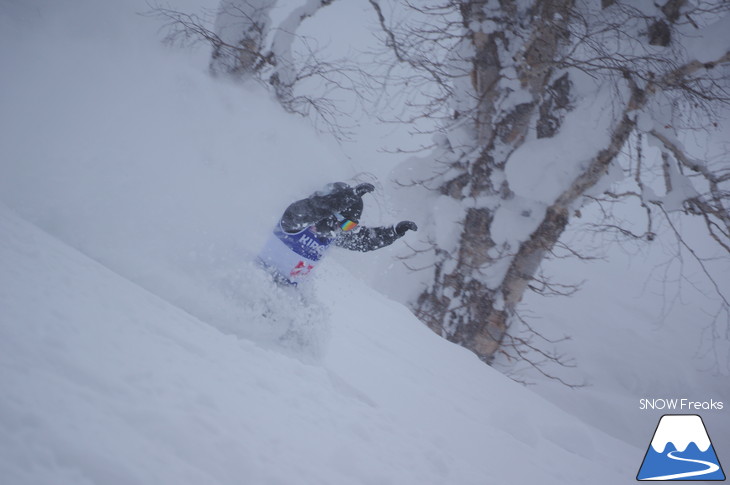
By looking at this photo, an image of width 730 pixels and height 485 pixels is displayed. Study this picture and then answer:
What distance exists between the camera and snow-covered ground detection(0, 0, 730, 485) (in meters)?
Result: 1.12

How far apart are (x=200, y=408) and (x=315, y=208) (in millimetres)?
1697

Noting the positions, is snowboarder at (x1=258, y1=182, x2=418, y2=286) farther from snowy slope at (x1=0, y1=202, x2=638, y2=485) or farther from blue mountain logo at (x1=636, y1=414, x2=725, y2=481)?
blue mountain logo at (x1=636, y1=414, x2=725, y2=481)

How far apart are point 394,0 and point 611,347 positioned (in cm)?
890

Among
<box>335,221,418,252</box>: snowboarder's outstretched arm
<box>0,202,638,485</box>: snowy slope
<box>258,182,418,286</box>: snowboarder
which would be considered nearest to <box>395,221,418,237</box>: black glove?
<box>335,221,418,252</box>: snowboarder's outstretched arm

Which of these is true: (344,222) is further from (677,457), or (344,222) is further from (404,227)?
(677,457)

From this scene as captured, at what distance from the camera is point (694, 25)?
12.9ft

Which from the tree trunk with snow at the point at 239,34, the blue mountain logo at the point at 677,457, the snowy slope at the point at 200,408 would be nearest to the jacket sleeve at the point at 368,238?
the snowy slope at the point at 200,408

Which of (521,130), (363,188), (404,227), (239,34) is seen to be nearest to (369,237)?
(404,227)

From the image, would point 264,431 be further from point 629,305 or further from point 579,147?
point 629,305

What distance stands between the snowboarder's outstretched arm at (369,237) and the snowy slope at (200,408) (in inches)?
32.9

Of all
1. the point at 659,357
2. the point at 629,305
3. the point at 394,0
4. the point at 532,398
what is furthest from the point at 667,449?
the point at 629,305

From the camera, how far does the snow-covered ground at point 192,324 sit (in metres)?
1.12

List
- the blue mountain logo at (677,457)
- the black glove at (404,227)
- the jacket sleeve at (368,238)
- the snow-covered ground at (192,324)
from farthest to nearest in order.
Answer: the jacket sleeve at (368,238) → the black glove at (404,227) → the blue mountain logo at (677,457) → the snow-covered ground at (192,324)

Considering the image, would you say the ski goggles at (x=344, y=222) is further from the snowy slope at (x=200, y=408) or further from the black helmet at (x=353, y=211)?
the snowy slope at (x=200, y=408)
